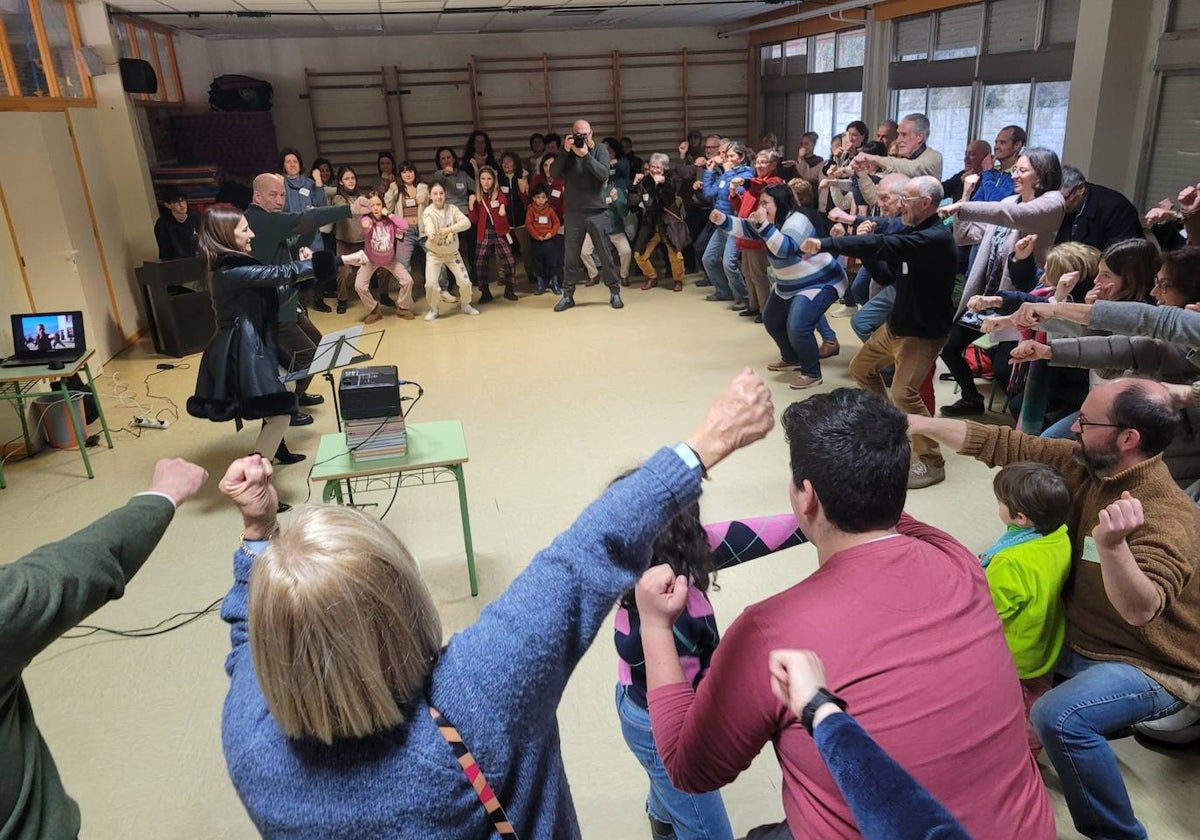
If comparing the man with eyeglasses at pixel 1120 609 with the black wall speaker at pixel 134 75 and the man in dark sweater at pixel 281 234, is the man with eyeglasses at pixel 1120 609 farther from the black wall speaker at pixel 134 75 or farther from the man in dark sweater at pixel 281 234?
the black wall speaker at pixel 134 75

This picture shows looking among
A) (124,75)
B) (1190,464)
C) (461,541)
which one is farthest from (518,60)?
(1190,464)

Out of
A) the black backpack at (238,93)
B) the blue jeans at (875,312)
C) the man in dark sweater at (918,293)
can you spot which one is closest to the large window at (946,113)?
the blue jeans at (875,312)

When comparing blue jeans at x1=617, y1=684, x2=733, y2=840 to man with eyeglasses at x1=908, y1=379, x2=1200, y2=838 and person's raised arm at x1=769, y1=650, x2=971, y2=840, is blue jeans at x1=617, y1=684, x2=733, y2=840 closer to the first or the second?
person's raised arm at x1=769, y1=650, x2=971, y2=840

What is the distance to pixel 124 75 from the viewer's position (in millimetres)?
7195

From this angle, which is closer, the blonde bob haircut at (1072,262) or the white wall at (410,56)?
the blonde bob haircut at (1072,262)

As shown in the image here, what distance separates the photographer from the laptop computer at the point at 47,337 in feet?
15.3

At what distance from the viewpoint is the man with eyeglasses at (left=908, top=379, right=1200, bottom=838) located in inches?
73.8

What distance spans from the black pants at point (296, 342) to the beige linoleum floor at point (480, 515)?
57 cm


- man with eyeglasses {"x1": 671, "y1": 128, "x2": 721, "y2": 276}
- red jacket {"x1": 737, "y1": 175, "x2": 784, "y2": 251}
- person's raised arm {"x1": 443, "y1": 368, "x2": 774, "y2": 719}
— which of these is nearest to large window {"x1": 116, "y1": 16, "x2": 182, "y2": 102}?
man with eyeglasses {"x1": 671, "y1": 128, "x2": 721, "y2": 276}

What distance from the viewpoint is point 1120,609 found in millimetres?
1880

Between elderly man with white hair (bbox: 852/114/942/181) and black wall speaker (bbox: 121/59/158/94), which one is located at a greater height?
black wall speaker (bbox: 121/59/158/94)

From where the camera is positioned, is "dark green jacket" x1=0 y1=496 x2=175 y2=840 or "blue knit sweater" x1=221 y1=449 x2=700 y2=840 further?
"dark green jacket" x1=0 y1=496 x2=175 y2=840

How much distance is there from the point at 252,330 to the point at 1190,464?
4.03 m

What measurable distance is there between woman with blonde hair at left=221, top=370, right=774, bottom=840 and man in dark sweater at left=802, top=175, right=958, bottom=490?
10.5 ft
